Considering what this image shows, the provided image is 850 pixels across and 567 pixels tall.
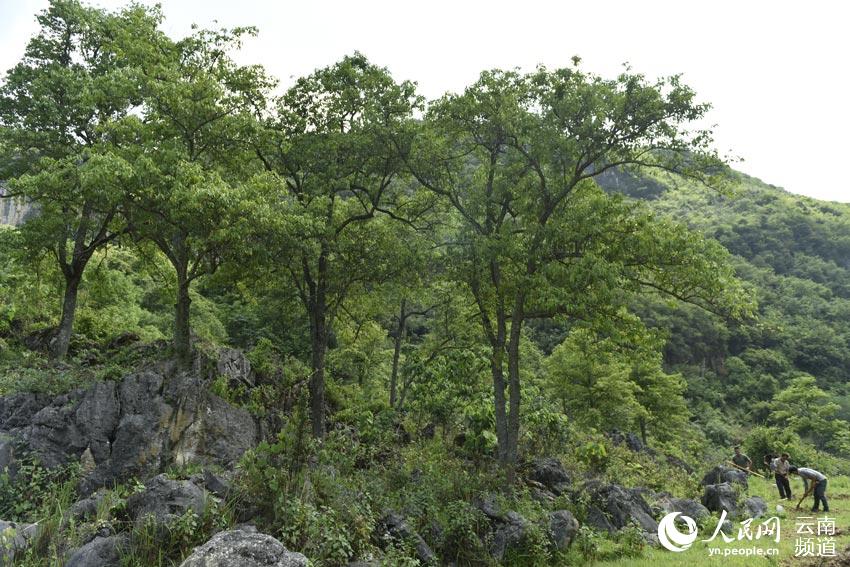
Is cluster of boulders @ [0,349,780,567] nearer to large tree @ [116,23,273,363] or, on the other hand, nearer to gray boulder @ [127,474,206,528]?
gray boulder @ [127,474,206,528]

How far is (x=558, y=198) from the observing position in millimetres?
14156

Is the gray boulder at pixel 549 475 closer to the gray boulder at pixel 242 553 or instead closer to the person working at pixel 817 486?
the person working at pixel 817 486

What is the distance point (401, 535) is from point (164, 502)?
392cm

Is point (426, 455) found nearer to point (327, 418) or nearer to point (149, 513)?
point (327, 418)

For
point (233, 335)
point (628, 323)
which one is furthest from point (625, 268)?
point (233, 335)

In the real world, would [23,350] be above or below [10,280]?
below

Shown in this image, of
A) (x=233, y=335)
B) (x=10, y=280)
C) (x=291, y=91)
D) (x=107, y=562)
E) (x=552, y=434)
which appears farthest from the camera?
(x=233, y=335)

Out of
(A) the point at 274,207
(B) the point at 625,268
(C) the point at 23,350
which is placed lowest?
(C) the point at 23,350

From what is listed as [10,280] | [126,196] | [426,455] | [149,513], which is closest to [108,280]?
[10,280]

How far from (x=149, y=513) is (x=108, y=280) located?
49.6ft

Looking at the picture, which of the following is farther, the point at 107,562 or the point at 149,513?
the point at 149,513

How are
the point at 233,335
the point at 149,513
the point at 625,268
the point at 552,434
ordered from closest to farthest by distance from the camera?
the point at 149,513, the point at 625,268, the point at 552,434, the point at 233,335

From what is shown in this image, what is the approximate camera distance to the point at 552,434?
1861 cm
